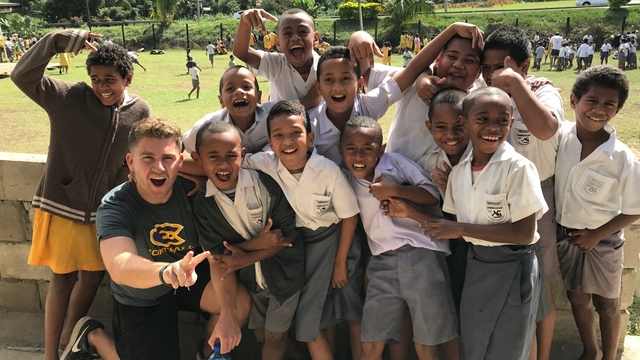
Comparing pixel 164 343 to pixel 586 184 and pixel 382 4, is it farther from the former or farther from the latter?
pixel 382 4

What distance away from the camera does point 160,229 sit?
108 inches

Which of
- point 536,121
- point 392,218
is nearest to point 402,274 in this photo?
point 392,218

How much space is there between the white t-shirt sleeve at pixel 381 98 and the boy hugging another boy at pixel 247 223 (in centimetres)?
80

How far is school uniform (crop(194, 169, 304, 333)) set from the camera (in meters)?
2.69

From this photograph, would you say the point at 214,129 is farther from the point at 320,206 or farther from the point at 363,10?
the point at 363,10

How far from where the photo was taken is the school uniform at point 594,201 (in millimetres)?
2559

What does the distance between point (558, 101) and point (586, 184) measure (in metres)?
0.48

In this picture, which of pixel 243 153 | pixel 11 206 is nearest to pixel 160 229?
pixel 243 153

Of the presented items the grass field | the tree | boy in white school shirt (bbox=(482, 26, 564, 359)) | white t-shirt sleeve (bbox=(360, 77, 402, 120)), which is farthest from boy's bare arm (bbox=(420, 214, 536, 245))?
the tree

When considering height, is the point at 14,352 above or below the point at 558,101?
below

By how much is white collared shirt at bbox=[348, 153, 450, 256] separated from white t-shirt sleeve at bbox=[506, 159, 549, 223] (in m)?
0.46

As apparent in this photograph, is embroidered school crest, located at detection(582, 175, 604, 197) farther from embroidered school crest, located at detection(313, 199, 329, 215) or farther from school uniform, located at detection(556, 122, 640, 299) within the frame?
embroidered school crest, located at detection(313, 199, 329, 215)

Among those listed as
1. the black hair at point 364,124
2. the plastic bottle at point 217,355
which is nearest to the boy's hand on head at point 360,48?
the black hair at point 364,124

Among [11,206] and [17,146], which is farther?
[17,146]
